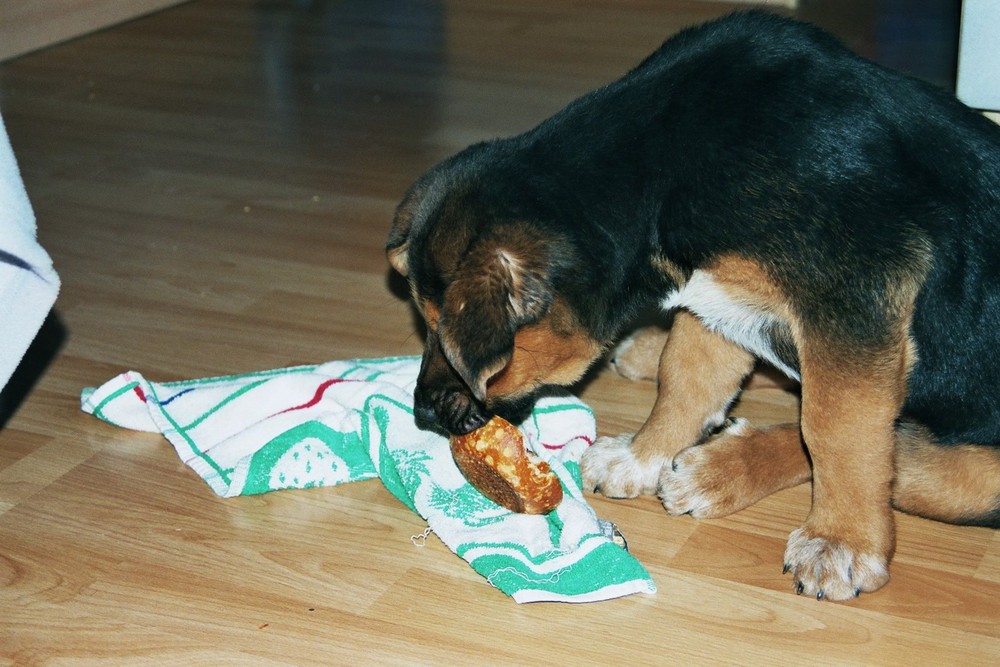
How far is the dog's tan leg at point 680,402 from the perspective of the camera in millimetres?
2660

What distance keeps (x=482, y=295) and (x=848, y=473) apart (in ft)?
2.59

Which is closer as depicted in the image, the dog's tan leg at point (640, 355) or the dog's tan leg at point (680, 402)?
the dog's tan leg at point (680, 402)

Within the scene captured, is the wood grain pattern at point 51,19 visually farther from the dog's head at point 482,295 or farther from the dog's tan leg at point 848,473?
the dog's tan leg at point 848,473

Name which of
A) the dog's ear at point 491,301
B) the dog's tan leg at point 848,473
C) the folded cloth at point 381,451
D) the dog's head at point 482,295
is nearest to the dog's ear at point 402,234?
the dog's head at point 482,295

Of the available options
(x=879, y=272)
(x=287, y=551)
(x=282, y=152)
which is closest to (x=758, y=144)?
(x=879, y=272)

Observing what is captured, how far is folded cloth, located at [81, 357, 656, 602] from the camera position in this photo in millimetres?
2309

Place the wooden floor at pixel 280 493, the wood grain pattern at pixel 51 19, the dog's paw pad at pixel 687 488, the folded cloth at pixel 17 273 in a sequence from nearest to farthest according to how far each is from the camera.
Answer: the folded cloth at pixel 17 273, the wooden floor at pixel 280 493, the dog's paw pad at pixel 687 488, the wood grain pattern at pixel 51 19

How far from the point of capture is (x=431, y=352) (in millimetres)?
2379

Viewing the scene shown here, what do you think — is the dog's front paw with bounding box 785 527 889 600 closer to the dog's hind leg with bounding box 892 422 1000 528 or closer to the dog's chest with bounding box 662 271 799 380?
the dog's hind leg with bounding box 892 422 1000 528

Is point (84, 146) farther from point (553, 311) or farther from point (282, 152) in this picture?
point (553, 311)

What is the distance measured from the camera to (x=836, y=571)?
2262 mm

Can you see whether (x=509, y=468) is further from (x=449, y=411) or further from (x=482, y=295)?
(x=482, y=295)

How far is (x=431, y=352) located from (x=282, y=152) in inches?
109

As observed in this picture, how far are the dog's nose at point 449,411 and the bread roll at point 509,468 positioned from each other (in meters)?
0.05
